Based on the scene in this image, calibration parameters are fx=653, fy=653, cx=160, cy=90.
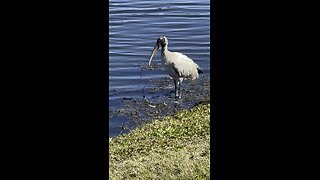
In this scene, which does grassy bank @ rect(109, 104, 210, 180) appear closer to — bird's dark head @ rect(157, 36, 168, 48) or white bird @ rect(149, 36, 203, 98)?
Answer: white bird @ rect(149, 36, 203, 98)

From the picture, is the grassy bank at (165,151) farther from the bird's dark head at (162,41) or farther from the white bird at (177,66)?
the bird's dark head at (162,41)

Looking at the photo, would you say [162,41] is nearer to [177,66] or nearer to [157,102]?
[177,66]

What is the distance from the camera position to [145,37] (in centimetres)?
1115

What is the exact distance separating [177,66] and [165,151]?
4243mm

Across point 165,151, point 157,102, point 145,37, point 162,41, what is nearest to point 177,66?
point 162,41

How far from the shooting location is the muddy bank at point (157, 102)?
7.09 meters

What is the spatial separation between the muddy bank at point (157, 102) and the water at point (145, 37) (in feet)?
0.21

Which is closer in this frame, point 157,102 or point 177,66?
point 157,102

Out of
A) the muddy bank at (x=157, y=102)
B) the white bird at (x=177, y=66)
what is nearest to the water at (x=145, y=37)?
the muddy bank at (x=157, y=102)

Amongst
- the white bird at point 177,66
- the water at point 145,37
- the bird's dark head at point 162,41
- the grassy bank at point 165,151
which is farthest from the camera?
the bird's dark head at point 162,41
